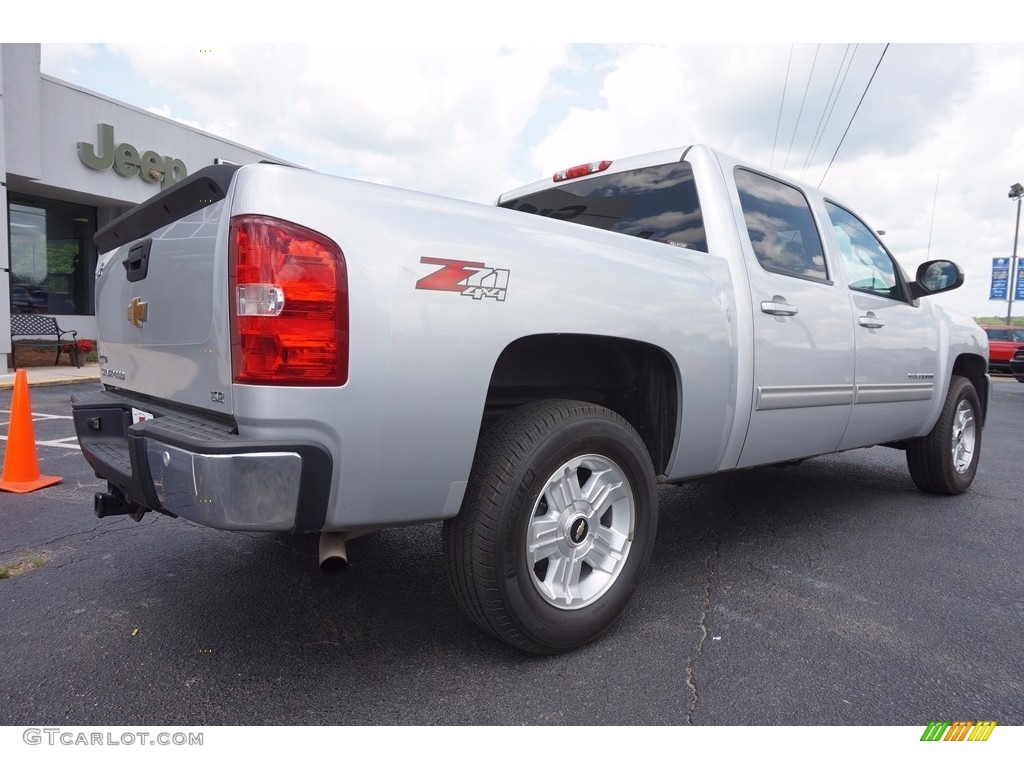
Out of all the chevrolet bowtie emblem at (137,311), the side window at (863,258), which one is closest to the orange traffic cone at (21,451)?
the chevrolet bowtie emblem at (137,311)

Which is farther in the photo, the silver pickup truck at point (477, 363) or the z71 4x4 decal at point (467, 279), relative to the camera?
the z71 4x4 decal at point (467, 279)

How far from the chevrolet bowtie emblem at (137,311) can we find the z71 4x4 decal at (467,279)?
119cm

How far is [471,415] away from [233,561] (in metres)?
1.90

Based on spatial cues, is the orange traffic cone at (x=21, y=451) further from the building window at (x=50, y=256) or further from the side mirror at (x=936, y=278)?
the building window at (x=50, y=256)

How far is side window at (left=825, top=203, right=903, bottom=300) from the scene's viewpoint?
389 cm

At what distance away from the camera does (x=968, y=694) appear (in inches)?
86.8

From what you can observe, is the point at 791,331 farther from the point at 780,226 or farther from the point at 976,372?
the point at 976,372

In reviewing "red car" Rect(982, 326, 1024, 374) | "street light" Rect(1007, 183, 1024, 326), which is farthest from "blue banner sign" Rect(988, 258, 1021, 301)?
"red car" Rect(982, 326, 1024, 374)

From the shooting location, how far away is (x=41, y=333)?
1444cm

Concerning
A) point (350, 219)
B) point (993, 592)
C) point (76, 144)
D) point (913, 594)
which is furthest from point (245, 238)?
point (76, 144)

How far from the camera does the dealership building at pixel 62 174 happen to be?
12.7m

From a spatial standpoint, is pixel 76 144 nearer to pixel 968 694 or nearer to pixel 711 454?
pixel 711 454

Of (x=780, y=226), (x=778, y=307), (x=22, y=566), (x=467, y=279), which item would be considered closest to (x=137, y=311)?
(x=467, y=279)

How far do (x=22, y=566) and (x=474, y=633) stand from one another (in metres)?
2.23
